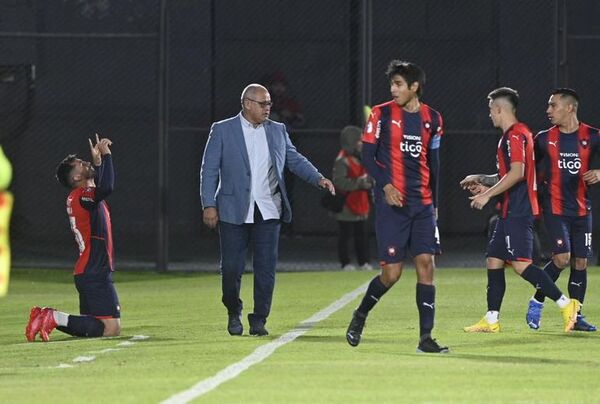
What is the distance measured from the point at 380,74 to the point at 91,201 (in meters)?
14.2

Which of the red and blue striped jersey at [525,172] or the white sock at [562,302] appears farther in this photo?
the white sock at [562,302]

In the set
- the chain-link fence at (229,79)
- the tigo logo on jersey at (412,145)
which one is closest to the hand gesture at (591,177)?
the tigo logo on jersey at (412,145)

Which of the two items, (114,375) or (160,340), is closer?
(114,375)

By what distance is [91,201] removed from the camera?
1300 cm

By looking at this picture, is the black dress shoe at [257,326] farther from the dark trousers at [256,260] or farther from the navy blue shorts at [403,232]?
the navy blue shorts at [403,232]

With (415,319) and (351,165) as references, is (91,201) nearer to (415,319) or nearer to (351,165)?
(415,319)

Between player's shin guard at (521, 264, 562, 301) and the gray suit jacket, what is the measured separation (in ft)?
5.59

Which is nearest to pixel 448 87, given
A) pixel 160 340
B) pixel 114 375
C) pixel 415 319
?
pixel 415 319

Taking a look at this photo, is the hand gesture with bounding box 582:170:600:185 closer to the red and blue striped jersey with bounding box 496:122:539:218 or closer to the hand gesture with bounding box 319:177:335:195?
the red and blue striped jersey with bounding box 496:122:539:218

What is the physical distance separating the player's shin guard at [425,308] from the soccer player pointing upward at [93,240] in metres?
2.90

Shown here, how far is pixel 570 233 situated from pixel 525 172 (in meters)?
1.10

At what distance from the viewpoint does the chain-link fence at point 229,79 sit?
86.8ft

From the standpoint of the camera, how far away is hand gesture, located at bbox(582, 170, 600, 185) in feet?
43.3

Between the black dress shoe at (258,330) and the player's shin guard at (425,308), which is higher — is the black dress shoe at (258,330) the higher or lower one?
the lower one
